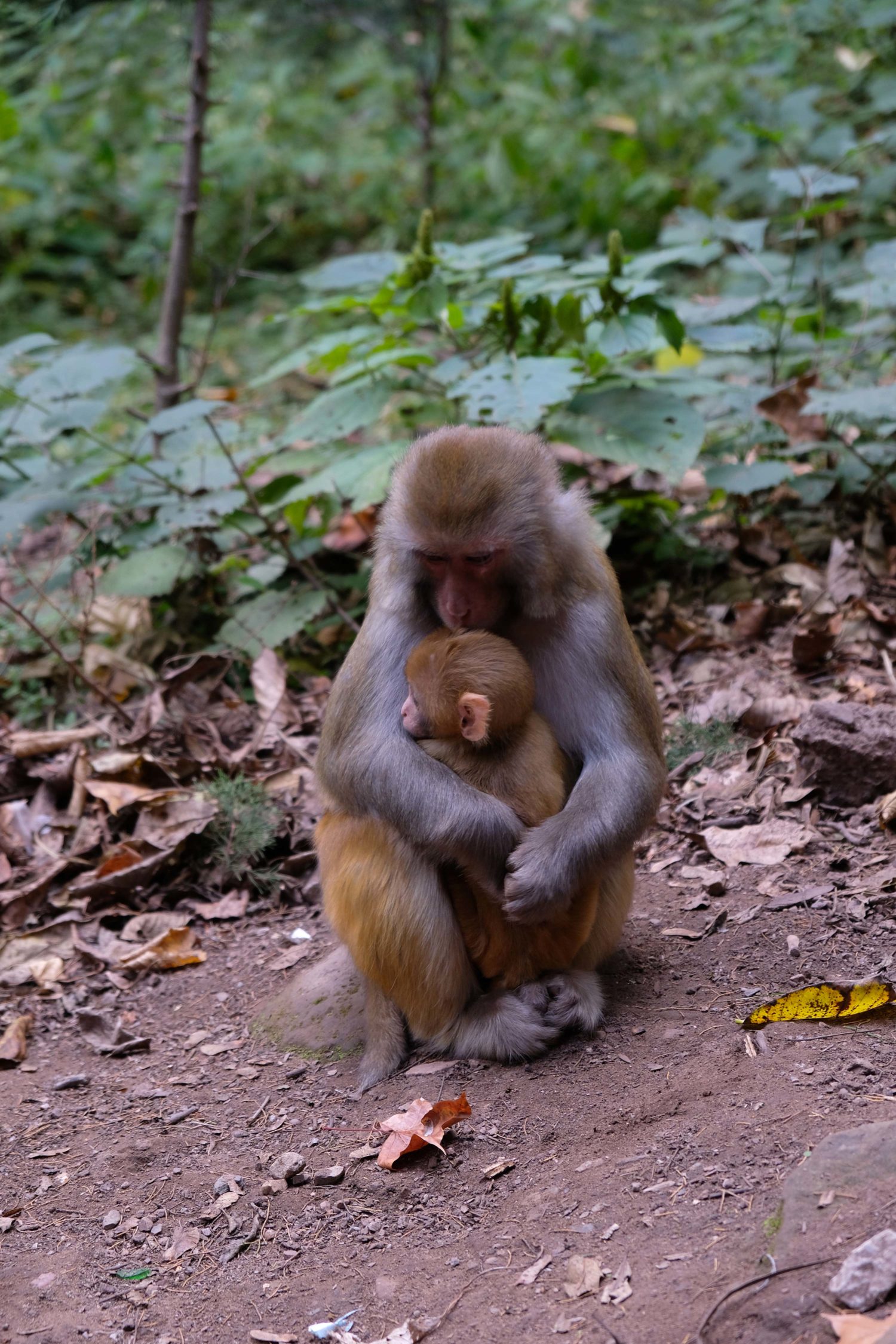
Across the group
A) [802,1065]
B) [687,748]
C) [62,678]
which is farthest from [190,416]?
[802,1065]

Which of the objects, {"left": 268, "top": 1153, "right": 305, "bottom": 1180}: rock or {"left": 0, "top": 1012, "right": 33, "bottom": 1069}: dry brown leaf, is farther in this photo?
{"left": 0, "top": 1012, "right": 33, "bottom": 1069}: dry brown leaf

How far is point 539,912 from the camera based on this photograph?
14.9ft

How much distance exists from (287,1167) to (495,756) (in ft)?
5.26

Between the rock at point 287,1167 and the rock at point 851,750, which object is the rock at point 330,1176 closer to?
the rock at point 287,1167

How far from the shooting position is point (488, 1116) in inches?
171

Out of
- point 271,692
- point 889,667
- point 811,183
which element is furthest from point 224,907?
point 811,183

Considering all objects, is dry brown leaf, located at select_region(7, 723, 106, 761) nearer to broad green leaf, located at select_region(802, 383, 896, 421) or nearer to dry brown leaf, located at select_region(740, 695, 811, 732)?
dry brown leaf, located at select_region(740, 695, 811, 732)

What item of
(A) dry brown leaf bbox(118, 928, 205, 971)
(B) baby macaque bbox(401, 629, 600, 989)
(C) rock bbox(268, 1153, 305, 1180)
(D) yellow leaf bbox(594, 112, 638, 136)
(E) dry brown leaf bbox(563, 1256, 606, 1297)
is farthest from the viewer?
(D) yellow leaf bbox(594, 112, 638, 136)

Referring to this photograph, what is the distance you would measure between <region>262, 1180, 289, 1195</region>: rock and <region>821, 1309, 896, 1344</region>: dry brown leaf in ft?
6.61

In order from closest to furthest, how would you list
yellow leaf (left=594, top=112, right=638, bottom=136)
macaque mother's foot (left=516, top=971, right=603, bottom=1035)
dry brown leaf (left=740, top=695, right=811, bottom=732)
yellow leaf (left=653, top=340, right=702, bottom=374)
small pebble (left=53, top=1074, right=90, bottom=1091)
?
macaque mother's foot (left=516, top=971, right=603, bottom=1035), small pebble (left=53, top=1074, right=90, bottom=1091), dry brown leaf (left=740, top=695, right=811, bottom=732), yellow leaf (left=653, top=340, right=702, bottom=374), yellow leaf (left=594, top=112, right=638, bottom=136)

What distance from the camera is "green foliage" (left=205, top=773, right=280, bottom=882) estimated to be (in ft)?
21.8

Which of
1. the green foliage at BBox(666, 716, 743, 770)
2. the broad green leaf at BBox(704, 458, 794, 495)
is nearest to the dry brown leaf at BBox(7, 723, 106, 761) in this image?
the green foliage at BBox(666, 716, 743, 770)

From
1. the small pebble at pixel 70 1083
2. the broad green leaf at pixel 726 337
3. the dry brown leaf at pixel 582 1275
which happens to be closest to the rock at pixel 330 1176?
the dry brown leaf at pixel 582 1275

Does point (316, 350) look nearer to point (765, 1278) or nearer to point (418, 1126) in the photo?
point (418, 1126)
